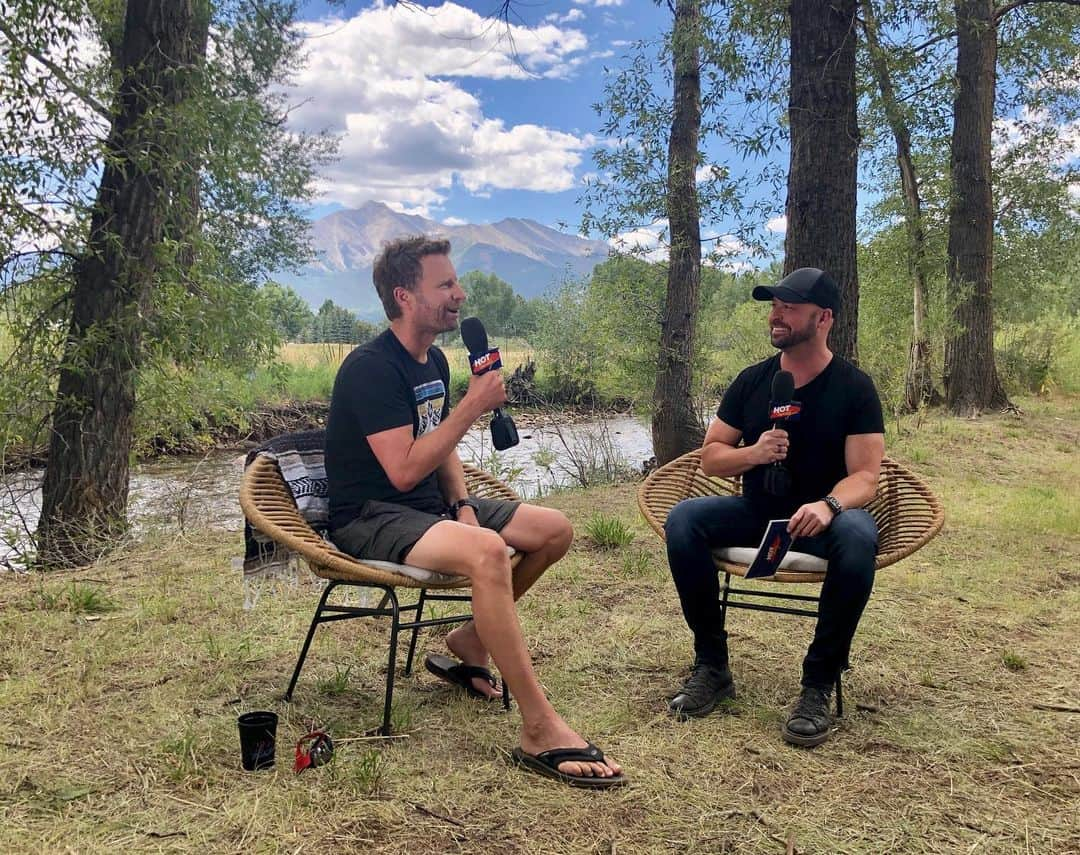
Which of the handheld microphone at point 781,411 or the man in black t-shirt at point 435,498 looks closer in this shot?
the man in black t-shirt at point 435,498

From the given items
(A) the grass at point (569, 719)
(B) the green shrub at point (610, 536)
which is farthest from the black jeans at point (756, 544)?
(B) the green shrub at point (610, 536)

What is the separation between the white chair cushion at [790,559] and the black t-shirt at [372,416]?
0.93 m

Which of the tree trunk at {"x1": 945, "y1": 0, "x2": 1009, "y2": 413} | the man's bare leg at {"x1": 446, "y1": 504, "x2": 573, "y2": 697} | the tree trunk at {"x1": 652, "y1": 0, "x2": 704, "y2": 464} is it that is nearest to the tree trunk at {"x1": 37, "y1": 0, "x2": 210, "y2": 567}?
the man's bare leg at {"x1": 446, "y1": 504, "x2": 573, "y2": 697}

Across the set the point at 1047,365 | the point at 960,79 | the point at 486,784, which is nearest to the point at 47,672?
the point at 486,784

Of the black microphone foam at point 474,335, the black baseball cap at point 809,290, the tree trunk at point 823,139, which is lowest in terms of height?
the black microphone foam at point 474,335

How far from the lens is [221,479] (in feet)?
32.5

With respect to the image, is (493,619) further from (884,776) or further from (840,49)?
(840,49)

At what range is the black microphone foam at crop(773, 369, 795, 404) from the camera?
2461 mm

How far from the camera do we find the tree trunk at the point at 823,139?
4.58m

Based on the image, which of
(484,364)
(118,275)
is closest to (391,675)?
(484,364)

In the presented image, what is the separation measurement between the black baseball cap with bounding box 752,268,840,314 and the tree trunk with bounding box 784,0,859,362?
221 centimetres

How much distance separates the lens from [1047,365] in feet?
41.9

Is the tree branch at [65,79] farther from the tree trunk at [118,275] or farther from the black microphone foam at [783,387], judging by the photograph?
the black microphone foam at [783,387]


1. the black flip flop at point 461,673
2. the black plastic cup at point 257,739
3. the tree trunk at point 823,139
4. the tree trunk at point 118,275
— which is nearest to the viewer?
the black plastic cup at point 257,739
